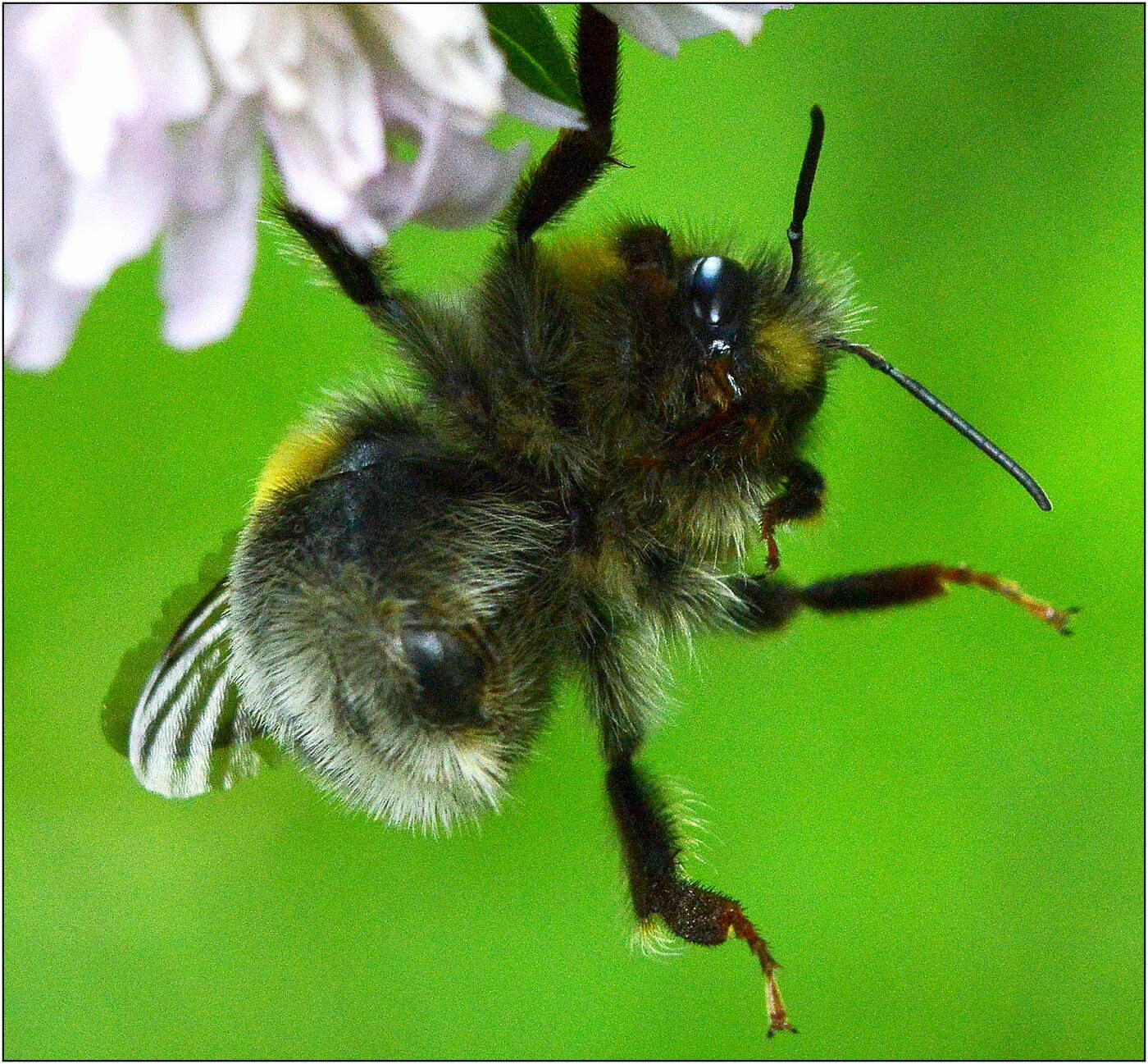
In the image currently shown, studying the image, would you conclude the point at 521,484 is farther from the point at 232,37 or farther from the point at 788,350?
the point at 232,37

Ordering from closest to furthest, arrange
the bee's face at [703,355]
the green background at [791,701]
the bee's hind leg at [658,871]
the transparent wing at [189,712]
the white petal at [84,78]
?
the white petal at [84,78] < the bee's face at [703,355] < the transparent wing at [189,712] < the bee's hind leg at [658,871] < the green background at [791,701]

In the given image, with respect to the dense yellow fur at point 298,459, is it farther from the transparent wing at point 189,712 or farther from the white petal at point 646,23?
the white petal at point 646,23

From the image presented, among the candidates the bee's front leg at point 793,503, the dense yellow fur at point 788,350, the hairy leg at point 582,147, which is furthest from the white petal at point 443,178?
the bee's front leg at point 793,503

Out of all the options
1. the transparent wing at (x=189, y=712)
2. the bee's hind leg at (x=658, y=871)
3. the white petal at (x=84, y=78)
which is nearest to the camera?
the white petal at (x=84, y=78)

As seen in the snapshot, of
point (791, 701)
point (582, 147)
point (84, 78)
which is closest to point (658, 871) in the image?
point (582, 147)

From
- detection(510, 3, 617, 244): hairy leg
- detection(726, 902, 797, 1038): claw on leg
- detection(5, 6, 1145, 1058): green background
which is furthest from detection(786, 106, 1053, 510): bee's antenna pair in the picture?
detection(5, 6, 1145, 1058): green background
